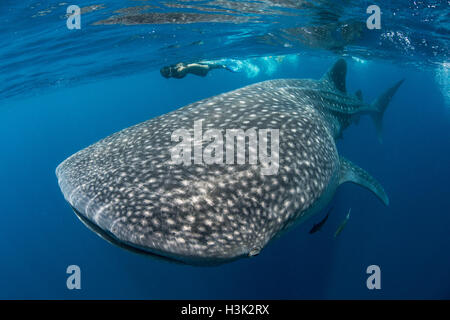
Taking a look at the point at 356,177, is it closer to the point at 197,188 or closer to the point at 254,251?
the point at 254,251

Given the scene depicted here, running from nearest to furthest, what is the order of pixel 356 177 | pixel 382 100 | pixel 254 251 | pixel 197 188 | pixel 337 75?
pixel 254 251 < pixel 197 188 < pixel 356 177 < pixel 337 75 < pixel 382 100

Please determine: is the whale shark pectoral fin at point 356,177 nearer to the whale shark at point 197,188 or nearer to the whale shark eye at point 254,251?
the whale shark at point 197,188

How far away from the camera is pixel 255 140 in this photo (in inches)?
121

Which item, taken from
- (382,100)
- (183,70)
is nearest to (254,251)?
(382,100)

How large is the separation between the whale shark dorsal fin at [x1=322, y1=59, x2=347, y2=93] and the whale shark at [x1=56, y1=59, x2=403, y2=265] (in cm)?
515

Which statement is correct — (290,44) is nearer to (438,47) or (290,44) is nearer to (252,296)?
(438,47)

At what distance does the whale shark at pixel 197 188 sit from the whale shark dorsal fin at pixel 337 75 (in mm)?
5154

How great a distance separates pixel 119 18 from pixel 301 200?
1184cm

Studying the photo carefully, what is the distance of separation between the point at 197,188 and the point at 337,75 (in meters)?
7.56

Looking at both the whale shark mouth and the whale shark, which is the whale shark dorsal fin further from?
the whale shark mouth

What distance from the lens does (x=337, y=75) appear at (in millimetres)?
8453

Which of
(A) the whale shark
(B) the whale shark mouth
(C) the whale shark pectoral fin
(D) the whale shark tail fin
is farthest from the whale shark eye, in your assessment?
(D) the whale shark tail fin

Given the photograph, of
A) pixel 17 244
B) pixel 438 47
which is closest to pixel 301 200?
pixel 438 47
